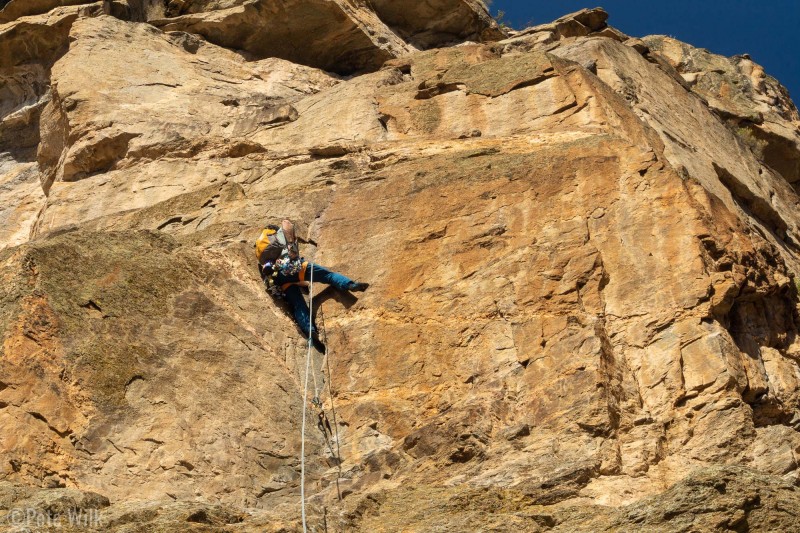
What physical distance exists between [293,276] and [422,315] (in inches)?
63.7

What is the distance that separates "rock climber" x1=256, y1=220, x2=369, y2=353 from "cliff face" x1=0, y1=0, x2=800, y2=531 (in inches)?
6.7

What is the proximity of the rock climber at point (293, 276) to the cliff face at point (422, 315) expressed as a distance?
169 mm

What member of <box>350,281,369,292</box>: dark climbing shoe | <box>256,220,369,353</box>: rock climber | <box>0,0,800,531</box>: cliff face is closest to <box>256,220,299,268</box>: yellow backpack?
<box>256,220,369,353</box>: rock climber

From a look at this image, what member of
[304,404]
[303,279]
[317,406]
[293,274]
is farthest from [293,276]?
[304,404]

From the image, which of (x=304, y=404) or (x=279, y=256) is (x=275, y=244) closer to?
(x=279, y=256)

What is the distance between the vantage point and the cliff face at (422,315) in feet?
37.8

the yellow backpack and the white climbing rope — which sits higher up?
the yellow backpack

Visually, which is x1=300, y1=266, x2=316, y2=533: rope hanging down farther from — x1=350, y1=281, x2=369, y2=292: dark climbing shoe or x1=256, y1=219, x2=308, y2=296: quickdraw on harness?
x1=350, y1=281, x2=369, y2=292: dark climbing shoe

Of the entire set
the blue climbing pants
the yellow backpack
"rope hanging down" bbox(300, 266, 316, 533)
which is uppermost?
the yellow backpack

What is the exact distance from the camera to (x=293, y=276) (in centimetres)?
1449

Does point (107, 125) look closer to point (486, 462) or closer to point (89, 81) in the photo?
point (89, 81)

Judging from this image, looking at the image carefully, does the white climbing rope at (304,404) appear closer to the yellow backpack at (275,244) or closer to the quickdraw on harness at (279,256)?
the quickdraw on harness at (279,256)

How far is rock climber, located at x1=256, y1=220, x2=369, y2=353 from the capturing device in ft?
47.3

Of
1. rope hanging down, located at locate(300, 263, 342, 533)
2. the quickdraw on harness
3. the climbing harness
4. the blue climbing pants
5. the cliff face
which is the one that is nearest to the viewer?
the cliff face
